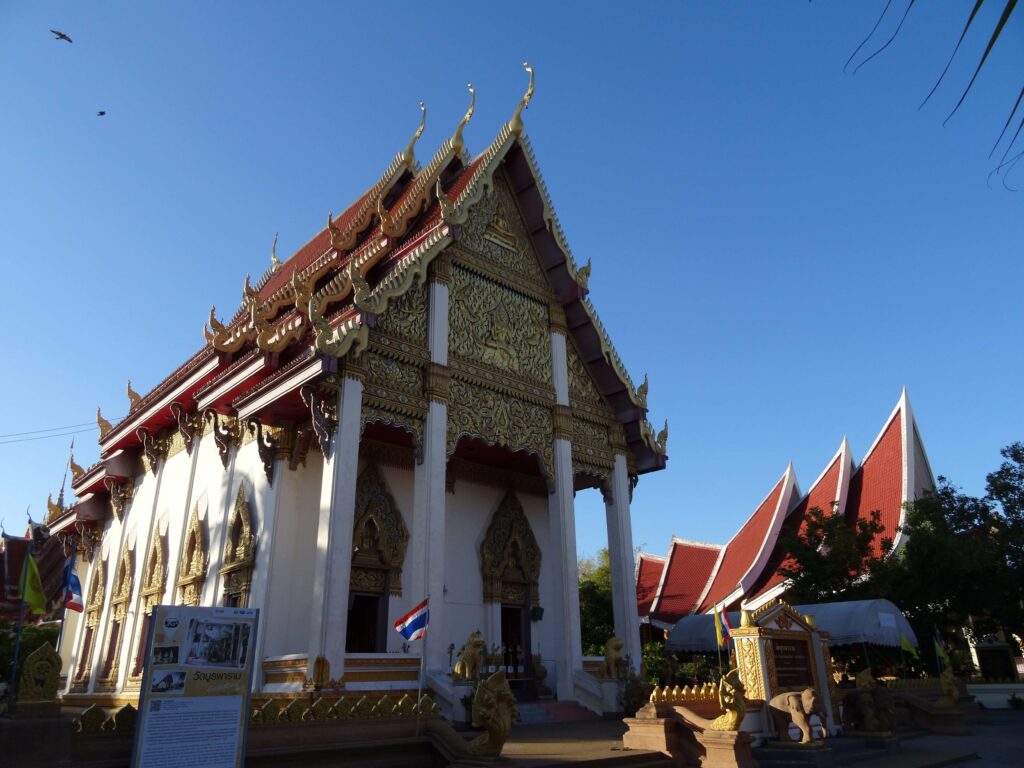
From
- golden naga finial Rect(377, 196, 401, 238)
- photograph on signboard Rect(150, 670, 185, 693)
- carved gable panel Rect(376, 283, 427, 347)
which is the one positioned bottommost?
photograph on signboard Rect(150, 670, 185, 693)

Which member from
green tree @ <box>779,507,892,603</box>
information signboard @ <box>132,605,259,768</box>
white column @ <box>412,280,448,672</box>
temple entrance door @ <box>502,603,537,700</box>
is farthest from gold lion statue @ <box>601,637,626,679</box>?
information signboard @ <box>132,605,259,768</box>

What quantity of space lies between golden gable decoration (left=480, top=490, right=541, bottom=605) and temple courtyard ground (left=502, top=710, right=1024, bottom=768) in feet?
9.35

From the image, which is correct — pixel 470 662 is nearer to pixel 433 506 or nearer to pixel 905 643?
pixel 433 506

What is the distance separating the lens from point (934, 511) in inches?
630

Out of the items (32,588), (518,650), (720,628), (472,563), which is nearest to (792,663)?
(720,628)

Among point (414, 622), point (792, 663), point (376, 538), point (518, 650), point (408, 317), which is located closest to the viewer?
point (414, 622)

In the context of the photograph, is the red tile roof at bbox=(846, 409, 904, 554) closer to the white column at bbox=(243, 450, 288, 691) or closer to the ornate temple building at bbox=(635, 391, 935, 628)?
the ornate temple building at bbox=(635, 391, 935, 628)

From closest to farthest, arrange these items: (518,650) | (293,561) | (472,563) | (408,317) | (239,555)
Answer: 1. (293,561)
2. (239,555)
3. (408,317)
4. (472,563)
5. (518,650)

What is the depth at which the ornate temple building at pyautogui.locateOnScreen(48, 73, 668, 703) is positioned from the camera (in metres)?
9.39

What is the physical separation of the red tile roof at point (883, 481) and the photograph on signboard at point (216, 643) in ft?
62.7

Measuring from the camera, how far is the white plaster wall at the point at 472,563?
11672 mm

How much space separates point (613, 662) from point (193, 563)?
6388mm

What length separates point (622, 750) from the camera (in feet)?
22.5

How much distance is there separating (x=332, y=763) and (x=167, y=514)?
29.2 ft
